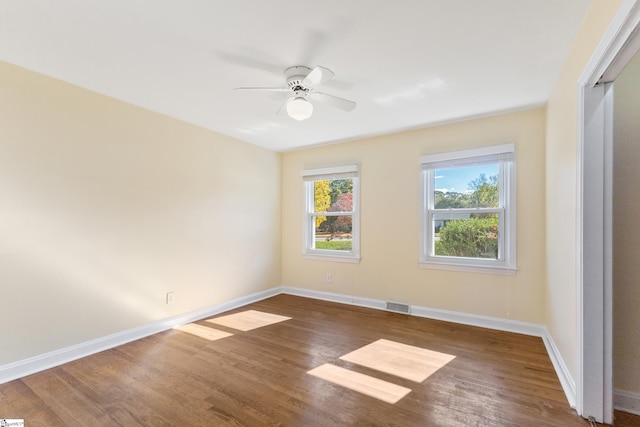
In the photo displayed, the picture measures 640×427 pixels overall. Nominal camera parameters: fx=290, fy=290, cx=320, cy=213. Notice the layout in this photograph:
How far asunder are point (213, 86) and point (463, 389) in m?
3.22

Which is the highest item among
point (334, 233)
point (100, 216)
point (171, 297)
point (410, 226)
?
point (100, 216)

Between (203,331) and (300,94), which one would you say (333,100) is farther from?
(203,331)

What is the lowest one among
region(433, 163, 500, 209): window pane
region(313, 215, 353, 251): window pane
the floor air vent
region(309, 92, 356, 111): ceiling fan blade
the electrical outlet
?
the floor air vent

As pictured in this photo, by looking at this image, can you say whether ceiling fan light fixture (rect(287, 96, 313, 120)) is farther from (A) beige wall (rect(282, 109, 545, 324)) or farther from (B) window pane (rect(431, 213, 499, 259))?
(B) window pane (rect(431, 213, 499, 259))

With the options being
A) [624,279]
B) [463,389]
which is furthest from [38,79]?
[624,279]

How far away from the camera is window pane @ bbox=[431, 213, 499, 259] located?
134 inches

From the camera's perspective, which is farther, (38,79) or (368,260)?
(368,260)

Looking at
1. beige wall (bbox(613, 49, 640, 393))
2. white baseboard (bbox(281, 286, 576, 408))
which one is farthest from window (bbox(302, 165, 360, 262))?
beige wall (bbox(613, 49, 640, 393))

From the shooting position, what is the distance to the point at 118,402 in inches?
78.7

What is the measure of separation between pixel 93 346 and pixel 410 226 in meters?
3.67

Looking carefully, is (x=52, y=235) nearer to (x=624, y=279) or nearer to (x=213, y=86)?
(x=213, y=86)

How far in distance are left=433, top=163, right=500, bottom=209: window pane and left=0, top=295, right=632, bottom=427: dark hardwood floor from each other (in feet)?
4.89

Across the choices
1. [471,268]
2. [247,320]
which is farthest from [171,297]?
[471,268]

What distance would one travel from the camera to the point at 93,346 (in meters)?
2.72
